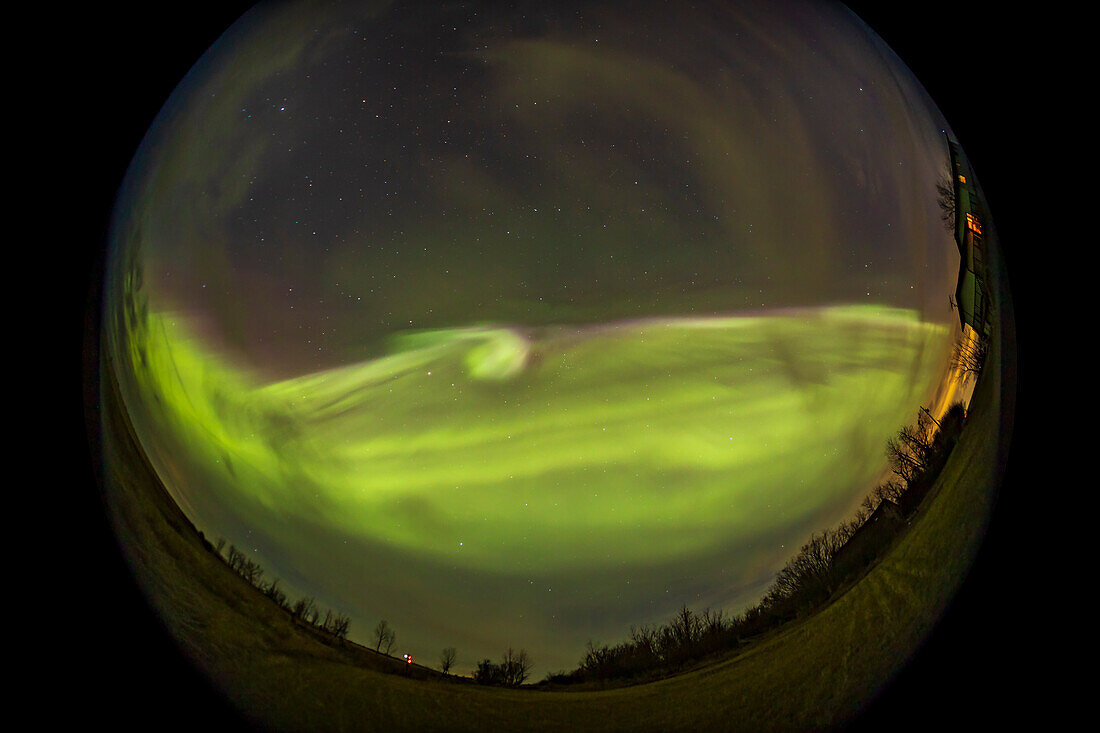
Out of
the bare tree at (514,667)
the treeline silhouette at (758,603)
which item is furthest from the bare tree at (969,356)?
the bare tree at (514,667)

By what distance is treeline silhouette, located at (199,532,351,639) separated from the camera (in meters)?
2.85

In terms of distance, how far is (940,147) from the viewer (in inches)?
127

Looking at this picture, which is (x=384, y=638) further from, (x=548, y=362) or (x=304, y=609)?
(x=548, y=362)

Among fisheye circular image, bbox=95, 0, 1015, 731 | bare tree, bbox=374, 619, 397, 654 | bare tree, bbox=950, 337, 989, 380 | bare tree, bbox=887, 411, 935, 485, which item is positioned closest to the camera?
fisheye circular image, bbox=95, 0, 1015, 731

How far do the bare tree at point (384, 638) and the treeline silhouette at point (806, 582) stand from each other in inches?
13.7

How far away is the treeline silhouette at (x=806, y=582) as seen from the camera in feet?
9.16

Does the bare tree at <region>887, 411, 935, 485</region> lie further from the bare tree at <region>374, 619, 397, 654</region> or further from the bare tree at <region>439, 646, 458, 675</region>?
the bare tree at <region>374, 619, 397, 654</region>

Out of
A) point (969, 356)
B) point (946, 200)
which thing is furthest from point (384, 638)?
point (946, 200)

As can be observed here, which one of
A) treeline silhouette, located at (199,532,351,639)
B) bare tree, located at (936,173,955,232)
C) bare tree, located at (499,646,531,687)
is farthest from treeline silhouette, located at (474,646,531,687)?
bare tree, located at (936,173,955,232)

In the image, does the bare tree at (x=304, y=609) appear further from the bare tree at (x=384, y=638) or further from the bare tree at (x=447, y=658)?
the bare tree at (x=447, y=658)

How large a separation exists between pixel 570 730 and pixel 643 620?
33 cm

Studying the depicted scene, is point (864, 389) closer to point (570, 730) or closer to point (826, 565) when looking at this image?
point (826, 565)

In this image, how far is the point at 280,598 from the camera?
2.89 m

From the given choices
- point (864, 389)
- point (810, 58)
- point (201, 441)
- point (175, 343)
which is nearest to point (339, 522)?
point (201, 441)
